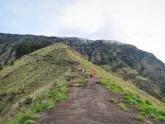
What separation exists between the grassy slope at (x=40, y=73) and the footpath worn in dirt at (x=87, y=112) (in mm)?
28805

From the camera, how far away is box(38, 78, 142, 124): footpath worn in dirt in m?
29.8

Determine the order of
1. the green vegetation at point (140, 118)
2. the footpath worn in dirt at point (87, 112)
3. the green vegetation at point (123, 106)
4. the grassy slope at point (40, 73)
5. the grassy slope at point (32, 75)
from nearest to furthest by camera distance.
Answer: the footpath worn in dirt at point (87, 112), the green vegetation at point (140, 118), the green vegetation at point (123, 106), the grassy slope at point (32, 75), the grassy slope at point (40, 73)

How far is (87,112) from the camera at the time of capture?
1293 inches

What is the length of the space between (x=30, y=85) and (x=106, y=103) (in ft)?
134

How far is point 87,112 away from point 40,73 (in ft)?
173

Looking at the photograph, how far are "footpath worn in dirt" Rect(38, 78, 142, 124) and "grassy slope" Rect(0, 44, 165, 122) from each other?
2880 centimetres

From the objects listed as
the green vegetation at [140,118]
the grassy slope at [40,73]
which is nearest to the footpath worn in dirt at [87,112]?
the green vegetation at [140,118]

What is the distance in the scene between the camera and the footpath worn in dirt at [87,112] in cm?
2983

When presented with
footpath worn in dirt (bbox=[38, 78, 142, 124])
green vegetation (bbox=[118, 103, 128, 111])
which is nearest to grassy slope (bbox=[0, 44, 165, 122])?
footpath worn in dirt (bbox=[38, 78, 142, 124])

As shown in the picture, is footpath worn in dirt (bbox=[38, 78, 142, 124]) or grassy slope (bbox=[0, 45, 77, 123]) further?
grassy slope (bbox=[0, 45, 77, 123])

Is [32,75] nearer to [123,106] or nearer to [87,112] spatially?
[123,106]

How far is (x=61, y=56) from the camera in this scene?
100438mm

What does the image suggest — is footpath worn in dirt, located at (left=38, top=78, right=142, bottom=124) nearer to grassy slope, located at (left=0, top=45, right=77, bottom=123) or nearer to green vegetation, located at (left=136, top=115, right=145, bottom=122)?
green vegetation, located at (left=136, top=115, right=145, bottom=122)

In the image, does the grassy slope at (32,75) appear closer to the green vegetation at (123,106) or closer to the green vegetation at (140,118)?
the green vegetation at (123,106)
